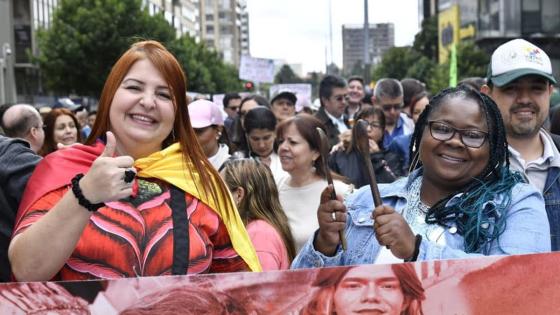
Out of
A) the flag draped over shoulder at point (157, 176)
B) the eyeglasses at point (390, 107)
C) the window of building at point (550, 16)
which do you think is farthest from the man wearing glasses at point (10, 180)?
the window of building at point (550, 16)

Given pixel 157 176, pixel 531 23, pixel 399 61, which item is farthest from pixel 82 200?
pixel 399 61

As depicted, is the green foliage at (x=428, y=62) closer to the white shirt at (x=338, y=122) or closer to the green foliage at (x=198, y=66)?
the green foliage at (x=198, y=66)

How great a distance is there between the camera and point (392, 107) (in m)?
8.59

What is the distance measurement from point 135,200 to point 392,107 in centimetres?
628

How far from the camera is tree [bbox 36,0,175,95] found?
36656 mm

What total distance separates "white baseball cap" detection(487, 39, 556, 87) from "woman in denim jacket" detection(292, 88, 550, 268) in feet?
2.92

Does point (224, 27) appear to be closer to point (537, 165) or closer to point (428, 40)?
point (428, 40)

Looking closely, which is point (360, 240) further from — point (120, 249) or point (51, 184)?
point (51, 184)

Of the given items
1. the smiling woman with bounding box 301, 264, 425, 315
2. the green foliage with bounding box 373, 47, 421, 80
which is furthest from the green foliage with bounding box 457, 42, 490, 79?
the smiling woman with bounding box 301, 264, 425, 315

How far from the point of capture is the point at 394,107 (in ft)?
28.2

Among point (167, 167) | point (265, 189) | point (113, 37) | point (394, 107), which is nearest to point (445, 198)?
point (167, 167)

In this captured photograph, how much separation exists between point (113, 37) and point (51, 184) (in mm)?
35339

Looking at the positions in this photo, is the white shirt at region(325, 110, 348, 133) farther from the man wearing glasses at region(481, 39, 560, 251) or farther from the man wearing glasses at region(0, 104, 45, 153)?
the man wearing glasses at region(481, 39, 560, 251)

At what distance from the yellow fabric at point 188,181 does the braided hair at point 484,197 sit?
0.63 m
